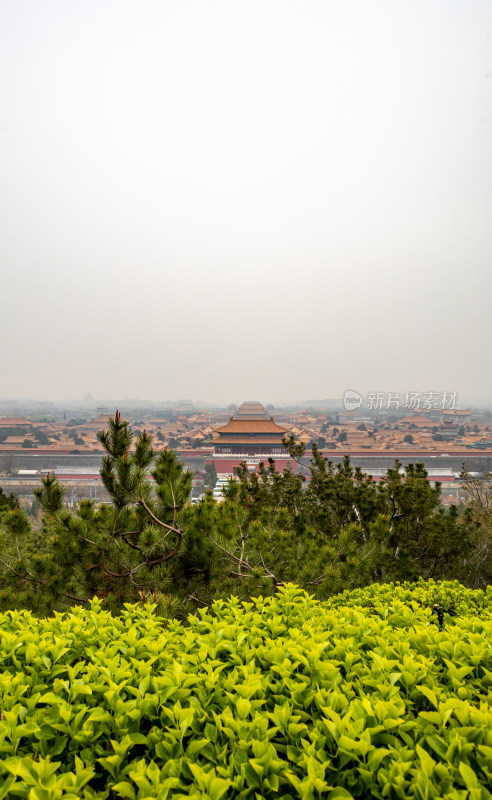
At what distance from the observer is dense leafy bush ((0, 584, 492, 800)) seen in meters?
0.74

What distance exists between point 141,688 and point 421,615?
110 cm

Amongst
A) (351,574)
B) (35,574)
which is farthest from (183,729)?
(35,574)

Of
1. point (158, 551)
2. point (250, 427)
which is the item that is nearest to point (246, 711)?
point (158, 551)

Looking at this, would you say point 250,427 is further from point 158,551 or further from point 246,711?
point 246,711

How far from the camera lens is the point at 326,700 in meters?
0.94

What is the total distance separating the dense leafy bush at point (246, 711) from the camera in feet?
2.42

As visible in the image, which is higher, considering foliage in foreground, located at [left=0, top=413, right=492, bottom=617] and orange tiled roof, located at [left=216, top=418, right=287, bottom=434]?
foliage in foreground, located at [left=0, top=413, right=492, bottom=617]

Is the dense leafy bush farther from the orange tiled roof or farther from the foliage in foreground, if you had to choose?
the orange tiled roof

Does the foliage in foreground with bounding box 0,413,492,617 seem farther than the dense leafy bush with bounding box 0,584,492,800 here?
Yes

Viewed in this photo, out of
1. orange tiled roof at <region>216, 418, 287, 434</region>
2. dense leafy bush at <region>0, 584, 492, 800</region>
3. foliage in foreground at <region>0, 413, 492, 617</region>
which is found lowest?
orange tiled roof at <region>216, 418, 287, 434</region>

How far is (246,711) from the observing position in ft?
2.87

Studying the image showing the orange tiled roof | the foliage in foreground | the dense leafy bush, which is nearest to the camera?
the dense leafy bush

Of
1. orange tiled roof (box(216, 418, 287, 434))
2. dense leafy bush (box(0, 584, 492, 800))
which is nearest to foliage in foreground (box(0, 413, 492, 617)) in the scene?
dense leafy bush (box(0, 584, 492, 800))

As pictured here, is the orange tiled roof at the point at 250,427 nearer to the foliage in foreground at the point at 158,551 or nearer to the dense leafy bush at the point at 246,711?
the foliage in foreground at the point at 158,551
